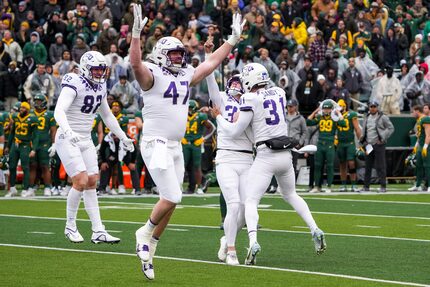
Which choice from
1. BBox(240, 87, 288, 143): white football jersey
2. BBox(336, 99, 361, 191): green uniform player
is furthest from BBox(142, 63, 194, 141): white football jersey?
BBox(336, 99, 361, 191): green uniform player

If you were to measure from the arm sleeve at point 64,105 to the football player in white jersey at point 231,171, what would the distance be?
165 cm

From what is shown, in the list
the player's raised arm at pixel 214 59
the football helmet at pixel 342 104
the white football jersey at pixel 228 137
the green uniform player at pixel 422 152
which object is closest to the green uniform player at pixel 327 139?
the football helmet at pixel 342 104

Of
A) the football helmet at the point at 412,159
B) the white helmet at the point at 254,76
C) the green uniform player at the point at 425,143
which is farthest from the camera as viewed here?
the football helmet at the point at 412,159

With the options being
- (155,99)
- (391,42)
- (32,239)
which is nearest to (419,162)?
(391,42)

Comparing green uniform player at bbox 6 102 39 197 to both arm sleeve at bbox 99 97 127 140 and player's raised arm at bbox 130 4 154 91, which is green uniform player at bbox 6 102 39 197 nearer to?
arm sleeve at bbox 99 97 127 140

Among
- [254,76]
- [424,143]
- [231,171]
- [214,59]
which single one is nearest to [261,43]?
[424,143]

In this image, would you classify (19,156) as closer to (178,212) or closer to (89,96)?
(178,212)

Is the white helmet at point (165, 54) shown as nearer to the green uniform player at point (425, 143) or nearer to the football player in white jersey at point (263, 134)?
the football player in white jersey at point (263, 134)

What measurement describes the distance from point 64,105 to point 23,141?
970 centimetres

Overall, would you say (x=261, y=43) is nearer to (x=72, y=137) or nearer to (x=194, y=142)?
(x=194, y=142)

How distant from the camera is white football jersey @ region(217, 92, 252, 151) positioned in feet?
41.4

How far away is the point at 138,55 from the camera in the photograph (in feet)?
35.1

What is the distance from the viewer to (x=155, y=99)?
36.8ft

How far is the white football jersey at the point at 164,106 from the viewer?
1118 centimetres
